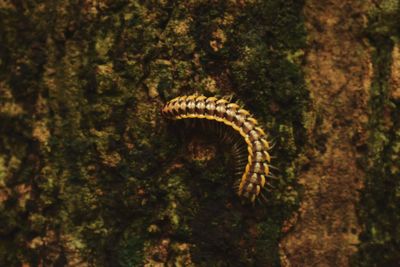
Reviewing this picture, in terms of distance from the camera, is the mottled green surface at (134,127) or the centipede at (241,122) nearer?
the centipede at (241,122)

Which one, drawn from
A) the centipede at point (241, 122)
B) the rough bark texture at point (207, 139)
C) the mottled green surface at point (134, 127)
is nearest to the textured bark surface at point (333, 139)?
the rough bark texture at point (207, 139)

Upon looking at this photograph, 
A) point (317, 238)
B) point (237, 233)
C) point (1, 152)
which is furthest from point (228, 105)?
point (1, 152)

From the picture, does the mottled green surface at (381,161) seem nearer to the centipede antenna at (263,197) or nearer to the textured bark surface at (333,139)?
the textured bark surface at (333,139)

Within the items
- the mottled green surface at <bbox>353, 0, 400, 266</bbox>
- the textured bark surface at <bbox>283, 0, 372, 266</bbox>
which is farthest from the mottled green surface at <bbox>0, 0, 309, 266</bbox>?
the mottled green surface at <bbox>353, 0, 400, 266</bbox>

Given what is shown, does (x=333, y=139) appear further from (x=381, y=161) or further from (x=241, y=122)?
(x=241, y=122)

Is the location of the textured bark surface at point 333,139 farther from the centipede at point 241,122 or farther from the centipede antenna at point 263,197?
the centipede at point 241,122

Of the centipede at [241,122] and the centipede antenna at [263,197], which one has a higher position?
the centipede at [241,122]
